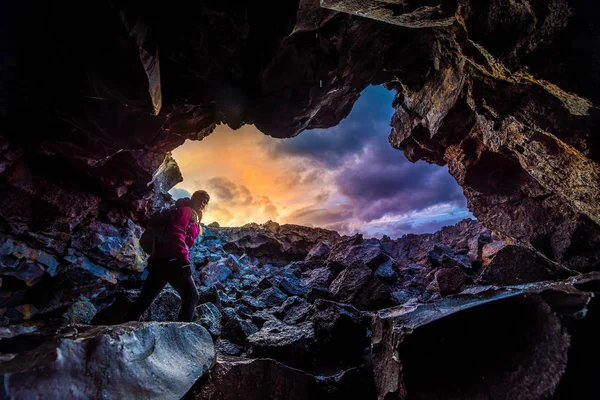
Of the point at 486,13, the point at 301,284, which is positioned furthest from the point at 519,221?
the point at 301,284

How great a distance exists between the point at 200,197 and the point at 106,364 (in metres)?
3.96

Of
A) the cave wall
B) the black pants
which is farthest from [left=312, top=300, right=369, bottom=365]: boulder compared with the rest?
the cave wall

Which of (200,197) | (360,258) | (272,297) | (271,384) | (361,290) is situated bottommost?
(271,384)

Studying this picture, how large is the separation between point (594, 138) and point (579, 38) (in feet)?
4.64

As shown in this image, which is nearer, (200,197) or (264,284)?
(200,197)

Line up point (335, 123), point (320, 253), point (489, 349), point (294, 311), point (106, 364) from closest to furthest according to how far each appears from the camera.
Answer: point (106, 364) < point (489, 349) < point (294, 311) < point (335, 123) < point (320, 253)

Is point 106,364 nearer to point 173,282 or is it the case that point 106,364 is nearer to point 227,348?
point 173,282

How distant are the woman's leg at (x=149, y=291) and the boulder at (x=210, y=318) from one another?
51.9 inches

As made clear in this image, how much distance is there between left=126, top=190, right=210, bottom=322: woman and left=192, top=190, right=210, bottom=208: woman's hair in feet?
1.96

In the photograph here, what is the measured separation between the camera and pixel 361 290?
26.0 feet

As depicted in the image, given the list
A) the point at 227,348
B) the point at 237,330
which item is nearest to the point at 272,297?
the point at 237,330

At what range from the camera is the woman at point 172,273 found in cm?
472

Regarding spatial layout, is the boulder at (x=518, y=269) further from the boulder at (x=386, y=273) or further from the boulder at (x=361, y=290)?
the boulder at (x=386, y=273)

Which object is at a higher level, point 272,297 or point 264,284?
point 264,284
